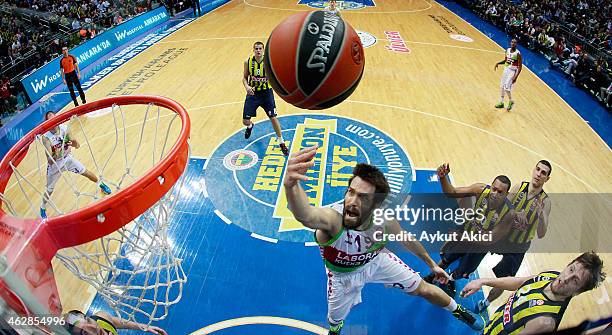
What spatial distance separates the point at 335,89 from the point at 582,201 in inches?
220

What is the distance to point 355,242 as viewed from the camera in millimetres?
3176

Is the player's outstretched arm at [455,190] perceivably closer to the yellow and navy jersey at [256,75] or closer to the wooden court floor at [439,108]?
the wooden court floor at [439,108]

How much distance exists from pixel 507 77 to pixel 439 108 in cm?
158

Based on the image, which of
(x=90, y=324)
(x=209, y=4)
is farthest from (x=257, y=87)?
(x=209, y=4)

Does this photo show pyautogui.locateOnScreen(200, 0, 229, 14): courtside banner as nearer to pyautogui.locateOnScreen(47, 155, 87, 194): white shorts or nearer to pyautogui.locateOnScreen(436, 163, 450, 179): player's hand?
pyautogui.locateOnScreen(47, 155, 87, 194): white shorts

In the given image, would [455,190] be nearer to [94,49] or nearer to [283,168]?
[283,168]

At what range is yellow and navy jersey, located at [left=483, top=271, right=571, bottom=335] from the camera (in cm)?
278

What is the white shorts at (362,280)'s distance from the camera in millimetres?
3500

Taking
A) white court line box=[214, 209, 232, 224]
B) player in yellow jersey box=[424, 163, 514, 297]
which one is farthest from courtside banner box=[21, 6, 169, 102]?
player in yellow jersey box=[424, 163, 514, 297]

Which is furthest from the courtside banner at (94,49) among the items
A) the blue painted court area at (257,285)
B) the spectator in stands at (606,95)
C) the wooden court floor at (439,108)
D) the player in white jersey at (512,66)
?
the spectator in stands at (606,95)

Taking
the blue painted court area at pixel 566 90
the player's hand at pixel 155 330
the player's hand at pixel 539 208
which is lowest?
the blue painted court area at pixel 566 90

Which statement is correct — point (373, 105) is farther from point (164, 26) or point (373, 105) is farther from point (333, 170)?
point (164, 26)

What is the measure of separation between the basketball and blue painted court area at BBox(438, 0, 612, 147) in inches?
303

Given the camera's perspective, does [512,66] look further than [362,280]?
Yes
